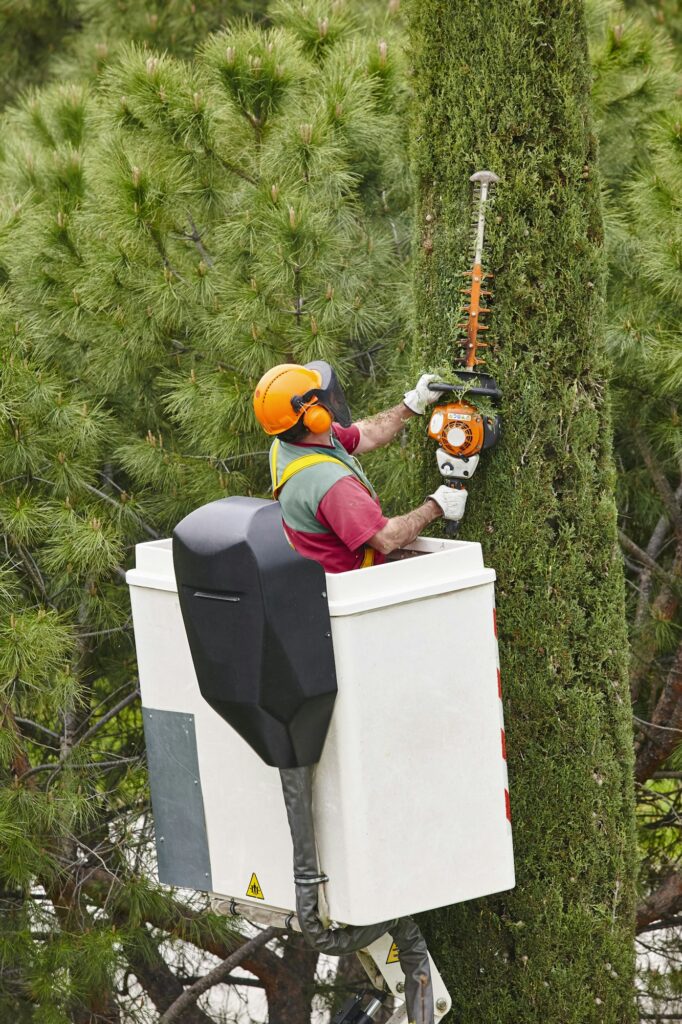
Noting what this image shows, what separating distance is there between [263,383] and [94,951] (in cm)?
248

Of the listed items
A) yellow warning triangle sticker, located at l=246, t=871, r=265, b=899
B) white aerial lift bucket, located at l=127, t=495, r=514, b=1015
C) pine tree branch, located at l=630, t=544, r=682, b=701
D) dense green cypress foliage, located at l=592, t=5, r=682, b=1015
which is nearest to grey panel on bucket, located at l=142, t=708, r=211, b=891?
white aerial lift bucket, located at l=127, t=495, r=514, b=1015

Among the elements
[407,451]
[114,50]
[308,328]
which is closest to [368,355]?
[308,328]

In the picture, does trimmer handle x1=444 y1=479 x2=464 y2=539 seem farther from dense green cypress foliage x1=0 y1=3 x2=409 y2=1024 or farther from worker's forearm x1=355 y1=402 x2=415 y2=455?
dense green cypress foliage x1=0 y1=3 x2=409 y2=1024

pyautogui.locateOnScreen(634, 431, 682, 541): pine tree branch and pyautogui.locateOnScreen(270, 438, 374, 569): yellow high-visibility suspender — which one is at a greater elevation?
pyautogui.locateOnScreen(270, 438, 374, 569): yellow high-visibility suspender

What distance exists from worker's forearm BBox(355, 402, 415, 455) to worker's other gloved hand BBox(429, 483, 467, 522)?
0.74ft

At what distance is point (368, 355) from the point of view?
486cm

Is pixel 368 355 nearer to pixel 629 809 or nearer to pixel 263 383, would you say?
pixel 263 383

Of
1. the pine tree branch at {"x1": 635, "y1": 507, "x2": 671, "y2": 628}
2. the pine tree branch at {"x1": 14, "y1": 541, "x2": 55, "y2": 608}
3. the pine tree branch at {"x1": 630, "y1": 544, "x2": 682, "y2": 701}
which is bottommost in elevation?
the pine tree branch at {"x1": 630, "y1": 544, "x2": 682, "y2": 701}

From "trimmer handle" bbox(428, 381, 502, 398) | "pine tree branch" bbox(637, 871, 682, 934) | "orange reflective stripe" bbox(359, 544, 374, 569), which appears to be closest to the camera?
"orange reflective stripe" bbox(359, 544, 374, 569)

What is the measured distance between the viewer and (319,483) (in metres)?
3.18

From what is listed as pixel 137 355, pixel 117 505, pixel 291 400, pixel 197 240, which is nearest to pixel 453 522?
pixel 291 400

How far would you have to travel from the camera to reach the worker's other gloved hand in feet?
11.6

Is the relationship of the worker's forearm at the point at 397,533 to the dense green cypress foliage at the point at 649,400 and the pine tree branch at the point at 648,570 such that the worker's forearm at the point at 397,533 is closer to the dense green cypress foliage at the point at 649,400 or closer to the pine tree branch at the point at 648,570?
the dense green cypress foliage at the point at 649,400

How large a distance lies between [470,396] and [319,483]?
68 cm
